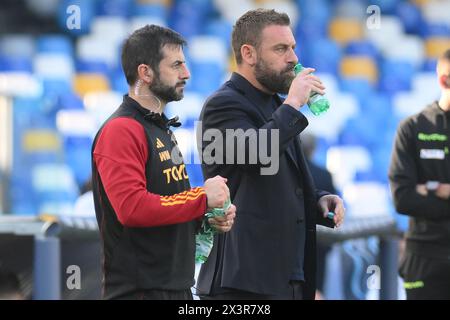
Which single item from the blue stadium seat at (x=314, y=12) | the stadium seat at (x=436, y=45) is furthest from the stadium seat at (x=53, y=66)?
the stadium seat at (x=436, y=45)

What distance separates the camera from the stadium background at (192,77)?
7.98 m

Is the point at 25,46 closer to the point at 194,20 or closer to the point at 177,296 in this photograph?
the point at 194,20

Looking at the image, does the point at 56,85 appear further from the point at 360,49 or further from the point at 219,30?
the point at 360,49

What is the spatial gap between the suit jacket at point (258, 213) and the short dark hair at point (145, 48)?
0.30 meters

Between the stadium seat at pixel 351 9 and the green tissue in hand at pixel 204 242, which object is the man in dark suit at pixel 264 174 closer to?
the green tissue in hand at pixel 204 242

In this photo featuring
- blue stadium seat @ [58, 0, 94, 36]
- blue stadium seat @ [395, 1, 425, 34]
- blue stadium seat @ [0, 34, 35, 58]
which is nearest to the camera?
blue stadium seat @ [0, 34, 35, 58]

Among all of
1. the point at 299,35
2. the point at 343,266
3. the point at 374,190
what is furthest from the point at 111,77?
the point at 343,266

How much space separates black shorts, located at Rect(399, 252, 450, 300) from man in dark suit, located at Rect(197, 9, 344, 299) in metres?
1.33

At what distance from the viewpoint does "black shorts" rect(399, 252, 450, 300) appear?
14.2 feet

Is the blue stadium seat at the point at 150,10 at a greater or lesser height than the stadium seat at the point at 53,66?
greater

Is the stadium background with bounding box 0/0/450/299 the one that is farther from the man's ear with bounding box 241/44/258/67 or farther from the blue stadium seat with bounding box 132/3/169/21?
the man's ear with bounding box 241/44/258/67

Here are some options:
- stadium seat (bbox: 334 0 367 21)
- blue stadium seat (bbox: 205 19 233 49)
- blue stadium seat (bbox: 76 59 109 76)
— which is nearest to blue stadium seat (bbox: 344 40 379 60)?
stadium seat (bbox: 334 0 367 21)

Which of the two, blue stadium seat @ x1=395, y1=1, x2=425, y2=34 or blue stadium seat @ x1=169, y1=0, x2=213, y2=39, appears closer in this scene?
blue stadium seat @ x1=169, y1=0, x2=213, y2=39

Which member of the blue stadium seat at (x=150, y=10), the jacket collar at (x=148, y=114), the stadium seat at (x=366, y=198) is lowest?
the stadium seat at (x=366, y=198)
